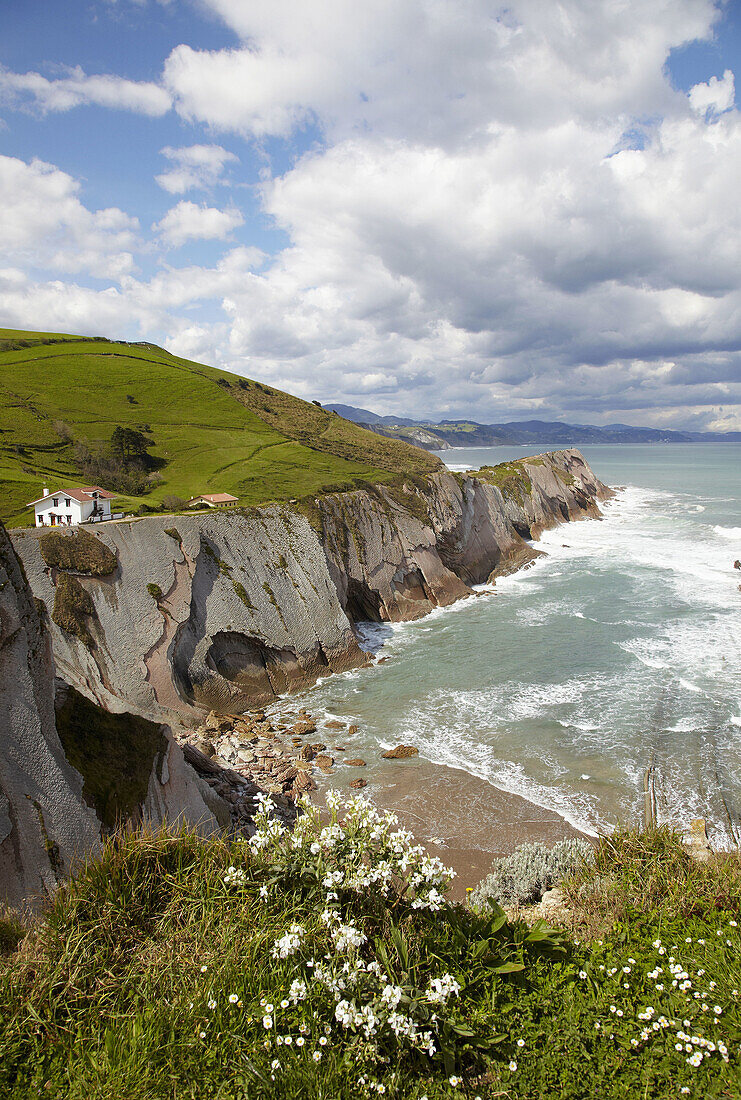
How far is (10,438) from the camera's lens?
161ft

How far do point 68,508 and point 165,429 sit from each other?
39.2m

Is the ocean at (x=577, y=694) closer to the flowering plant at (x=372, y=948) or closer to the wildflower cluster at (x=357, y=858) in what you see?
the flowering plant at (x=372, y=948)

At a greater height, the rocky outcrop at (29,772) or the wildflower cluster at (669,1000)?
the rocky outcrop at (29,772)

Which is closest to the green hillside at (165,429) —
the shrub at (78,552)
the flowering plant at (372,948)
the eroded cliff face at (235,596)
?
the shrub at (78,552)

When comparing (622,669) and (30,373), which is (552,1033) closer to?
(622,669)

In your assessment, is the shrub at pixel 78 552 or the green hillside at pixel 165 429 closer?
the shrub at pixel 78 552

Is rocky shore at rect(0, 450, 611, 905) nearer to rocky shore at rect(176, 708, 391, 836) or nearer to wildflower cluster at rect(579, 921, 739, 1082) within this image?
rocky shore at rect(176, 708, 391, 836)

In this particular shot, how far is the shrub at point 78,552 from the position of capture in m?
20.3

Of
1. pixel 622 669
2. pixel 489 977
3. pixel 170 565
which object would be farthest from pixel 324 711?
pixel 489 977

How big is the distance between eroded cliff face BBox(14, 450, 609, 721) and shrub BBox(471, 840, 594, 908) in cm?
1465

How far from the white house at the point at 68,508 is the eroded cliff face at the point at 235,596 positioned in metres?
8.41

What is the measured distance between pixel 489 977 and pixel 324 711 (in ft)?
57.7

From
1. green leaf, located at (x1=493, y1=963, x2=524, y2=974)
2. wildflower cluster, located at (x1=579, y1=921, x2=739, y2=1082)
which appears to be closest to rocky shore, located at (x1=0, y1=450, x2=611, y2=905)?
green leaf, located at (x1=493, y1=963, x2=524, y2=974)

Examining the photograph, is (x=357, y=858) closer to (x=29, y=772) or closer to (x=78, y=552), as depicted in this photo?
(x=29, y=772)
